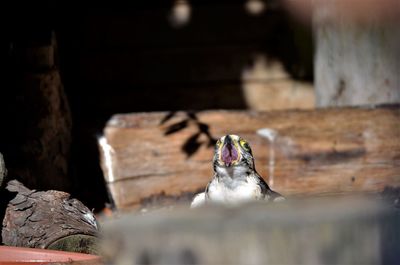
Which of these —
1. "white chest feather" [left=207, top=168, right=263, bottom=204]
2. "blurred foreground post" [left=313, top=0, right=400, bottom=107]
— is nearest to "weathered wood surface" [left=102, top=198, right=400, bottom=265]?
"white chest feather" [left=207, top=168, right=263, bottom=204]

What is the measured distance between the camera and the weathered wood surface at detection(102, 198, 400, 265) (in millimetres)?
1134

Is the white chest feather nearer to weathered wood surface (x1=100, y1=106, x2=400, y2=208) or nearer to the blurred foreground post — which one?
weathered wood surface (x1=100, y1=106, x2=400, y2=208)

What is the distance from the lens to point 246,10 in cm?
760

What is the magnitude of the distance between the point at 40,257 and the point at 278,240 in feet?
6.80

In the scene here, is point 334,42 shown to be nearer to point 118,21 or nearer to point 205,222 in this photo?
point 118,21

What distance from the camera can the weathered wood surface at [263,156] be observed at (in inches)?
213

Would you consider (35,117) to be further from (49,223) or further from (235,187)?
(235,187)

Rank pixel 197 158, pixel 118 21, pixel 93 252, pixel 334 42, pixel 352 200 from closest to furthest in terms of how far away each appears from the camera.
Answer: pixel 352 200 → pixel 93 252 → pixel 197 158 → pixel 334 42 → pixel 118 21

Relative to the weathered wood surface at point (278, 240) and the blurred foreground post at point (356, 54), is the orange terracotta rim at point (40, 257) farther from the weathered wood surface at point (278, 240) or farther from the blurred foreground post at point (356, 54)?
the blurred foreground post at point (356, 54)

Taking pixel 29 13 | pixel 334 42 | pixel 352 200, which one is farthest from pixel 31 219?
pixel 334 42

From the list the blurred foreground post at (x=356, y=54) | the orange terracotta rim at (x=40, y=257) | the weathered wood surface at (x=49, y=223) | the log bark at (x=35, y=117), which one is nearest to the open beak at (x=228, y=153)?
the weathered wood surface at (x=49, y=223)

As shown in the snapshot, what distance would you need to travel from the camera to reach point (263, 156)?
214 inches

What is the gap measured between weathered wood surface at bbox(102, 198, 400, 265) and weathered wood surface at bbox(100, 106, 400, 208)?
417 cm

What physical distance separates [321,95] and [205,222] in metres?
5.28
